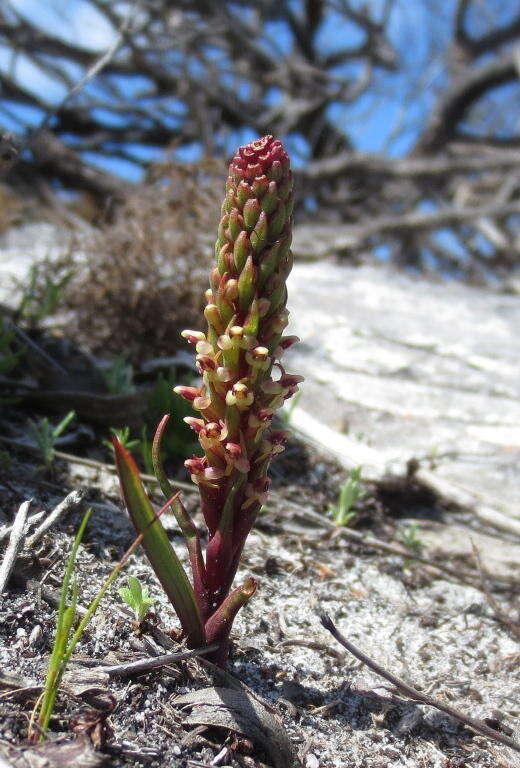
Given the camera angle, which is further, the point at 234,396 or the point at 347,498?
the point at 347,498

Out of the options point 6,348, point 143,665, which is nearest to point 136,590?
point 143,665

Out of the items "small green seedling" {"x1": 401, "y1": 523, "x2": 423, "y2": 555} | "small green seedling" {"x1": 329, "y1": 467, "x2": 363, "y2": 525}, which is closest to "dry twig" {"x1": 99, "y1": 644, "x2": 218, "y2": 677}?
"small green seedling" {"x1": 329, "y1": 467, "x2": 363, "y2": 525}

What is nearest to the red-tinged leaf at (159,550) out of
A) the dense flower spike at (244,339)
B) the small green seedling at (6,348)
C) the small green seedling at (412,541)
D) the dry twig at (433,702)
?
the dense flower spike at (244,339)

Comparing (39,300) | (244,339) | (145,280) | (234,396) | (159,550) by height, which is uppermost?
(145,280)

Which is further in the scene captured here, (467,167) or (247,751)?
(467,167)

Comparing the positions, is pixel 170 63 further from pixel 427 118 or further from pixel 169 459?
pixel 169 459

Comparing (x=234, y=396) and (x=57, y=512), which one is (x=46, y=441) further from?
(x=234, y=396)

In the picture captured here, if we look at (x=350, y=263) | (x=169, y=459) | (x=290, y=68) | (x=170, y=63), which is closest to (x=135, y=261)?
(x=169, y=459)

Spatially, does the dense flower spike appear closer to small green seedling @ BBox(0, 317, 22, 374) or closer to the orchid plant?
the orchid plant
